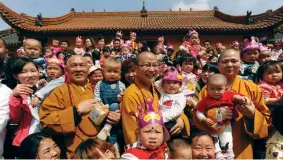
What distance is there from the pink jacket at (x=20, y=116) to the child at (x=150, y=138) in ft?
3.73

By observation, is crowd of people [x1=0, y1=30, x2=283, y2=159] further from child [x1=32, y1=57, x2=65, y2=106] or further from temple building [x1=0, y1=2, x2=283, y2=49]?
temple building [x1=0, y1=2, x2=283, y2=49]

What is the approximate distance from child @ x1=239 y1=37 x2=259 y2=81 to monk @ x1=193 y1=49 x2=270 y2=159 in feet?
3.33

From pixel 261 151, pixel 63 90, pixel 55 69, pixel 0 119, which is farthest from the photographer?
pixel 55 69

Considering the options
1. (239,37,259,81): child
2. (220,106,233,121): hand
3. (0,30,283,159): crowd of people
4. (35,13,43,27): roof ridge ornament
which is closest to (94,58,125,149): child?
(0,30,283,159): crowd of people

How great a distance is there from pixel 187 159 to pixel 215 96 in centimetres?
72

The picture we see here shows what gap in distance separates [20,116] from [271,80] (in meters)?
2.84

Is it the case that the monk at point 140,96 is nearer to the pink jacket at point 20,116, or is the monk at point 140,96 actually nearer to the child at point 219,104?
the child at point 219,104

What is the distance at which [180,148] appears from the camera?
316cm

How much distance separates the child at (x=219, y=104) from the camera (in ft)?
10.8

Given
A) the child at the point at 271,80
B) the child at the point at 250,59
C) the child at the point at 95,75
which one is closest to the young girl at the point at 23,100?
the child at the point at 95,75

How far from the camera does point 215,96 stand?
336cm

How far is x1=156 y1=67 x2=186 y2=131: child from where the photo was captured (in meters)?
3.34

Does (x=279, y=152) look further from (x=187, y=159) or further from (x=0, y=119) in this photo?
(x=0, y=119)

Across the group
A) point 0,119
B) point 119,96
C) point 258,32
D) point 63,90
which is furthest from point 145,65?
point 258,32
